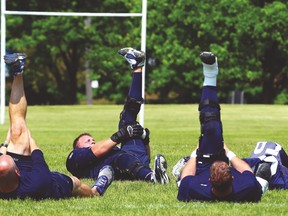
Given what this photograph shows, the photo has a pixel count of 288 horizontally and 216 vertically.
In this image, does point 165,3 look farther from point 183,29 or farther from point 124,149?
point 124,149

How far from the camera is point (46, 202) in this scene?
30.1 ft

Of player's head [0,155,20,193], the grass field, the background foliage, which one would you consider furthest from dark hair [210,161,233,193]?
the background foliage

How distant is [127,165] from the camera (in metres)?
11.3

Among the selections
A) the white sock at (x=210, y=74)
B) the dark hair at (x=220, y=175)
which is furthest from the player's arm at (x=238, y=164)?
the white sock at (x=210, y=74)

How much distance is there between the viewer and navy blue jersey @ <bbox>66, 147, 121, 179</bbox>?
36.8 ft

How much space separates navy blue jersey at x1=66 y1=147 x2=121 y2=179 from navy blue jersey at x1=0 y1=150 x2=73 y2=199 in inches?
67.7

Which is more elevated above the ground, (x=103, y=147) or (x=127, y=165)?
(x=103, y=147)

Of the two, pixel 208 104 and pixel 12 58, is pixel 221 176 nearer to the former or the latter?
pixel 208 104

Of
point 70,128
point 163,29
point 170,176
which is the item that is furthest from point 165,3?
point 170,176

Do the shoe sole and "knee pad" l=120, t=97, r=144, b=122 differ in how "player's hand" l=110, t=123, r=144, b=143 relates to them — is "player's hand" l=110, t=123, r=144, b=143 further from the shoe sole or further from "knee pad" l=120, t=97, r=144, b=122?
the shoe sole

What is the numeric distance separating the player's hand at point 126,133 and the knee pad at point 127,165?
0.21m

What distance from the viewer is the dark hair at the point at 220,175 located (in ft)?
27.9

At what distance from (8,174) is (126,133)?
102 inches

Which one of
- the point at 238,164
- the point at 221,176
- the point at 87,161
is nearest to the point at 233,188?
the point at 221,176
